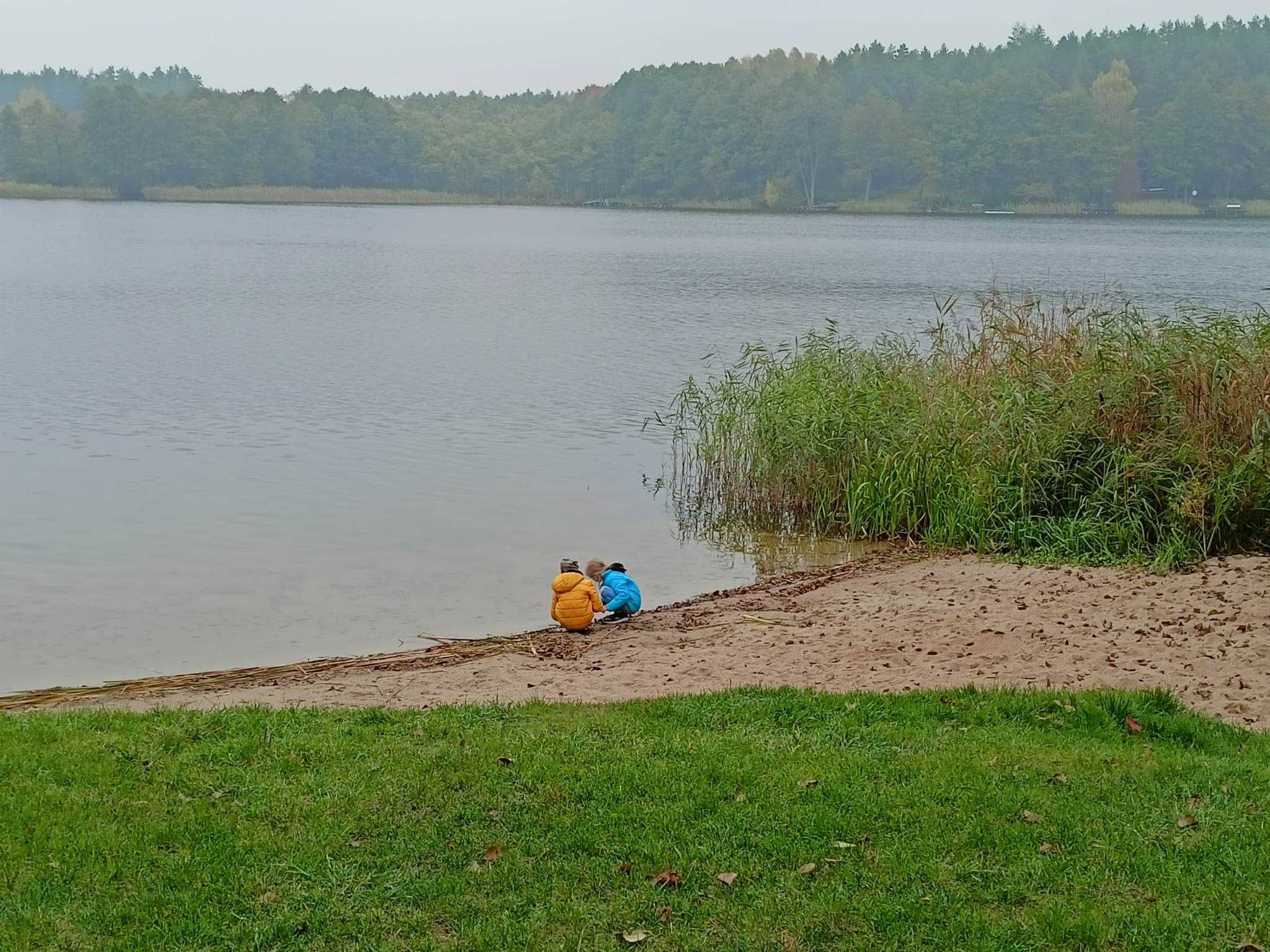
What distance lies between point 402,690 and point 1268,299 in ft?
128

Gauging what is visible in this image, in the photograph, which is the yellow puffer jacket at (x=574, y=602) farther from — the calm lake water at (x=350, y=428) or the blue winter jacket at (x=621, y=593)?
the calm lake water at (x=350, y=428)

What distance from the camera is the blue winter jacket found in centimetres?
1151

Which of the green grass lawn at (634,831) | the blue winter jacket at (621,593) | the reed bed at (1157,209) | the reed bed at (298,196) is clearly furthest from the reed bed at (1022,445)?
the reed bed at (298,196)

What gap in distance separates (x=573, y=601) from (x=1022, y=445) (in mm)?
5363

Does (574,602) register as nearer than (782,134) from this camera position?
Yes

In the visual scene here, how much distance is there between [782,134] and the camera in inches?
5842

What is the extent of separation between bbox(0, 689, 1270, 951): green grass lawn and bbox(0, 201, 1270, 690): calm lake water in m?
4.65

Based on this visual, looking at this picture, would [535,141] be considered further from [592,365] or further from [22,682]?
[22,682]

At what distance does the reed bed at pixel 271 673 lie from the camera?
924cm

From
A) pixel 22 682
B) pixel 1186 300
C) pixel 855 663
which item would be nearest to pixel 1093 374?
pixel 855 663

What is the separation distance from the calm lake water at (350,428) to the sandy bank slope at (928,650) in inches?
85.1

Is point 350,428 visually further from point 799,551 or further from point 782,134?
point 782,134

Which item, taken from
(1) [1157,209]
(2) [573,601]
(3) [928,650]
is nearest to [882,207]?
(1) [1157,209]

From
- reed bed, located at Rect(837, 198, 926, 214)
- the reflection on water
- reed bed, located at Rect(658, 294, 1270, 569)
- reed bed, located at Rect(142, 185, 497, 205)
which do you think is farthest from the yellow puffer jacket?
reed bed, located at Rect(142, 185, 497, 205)
